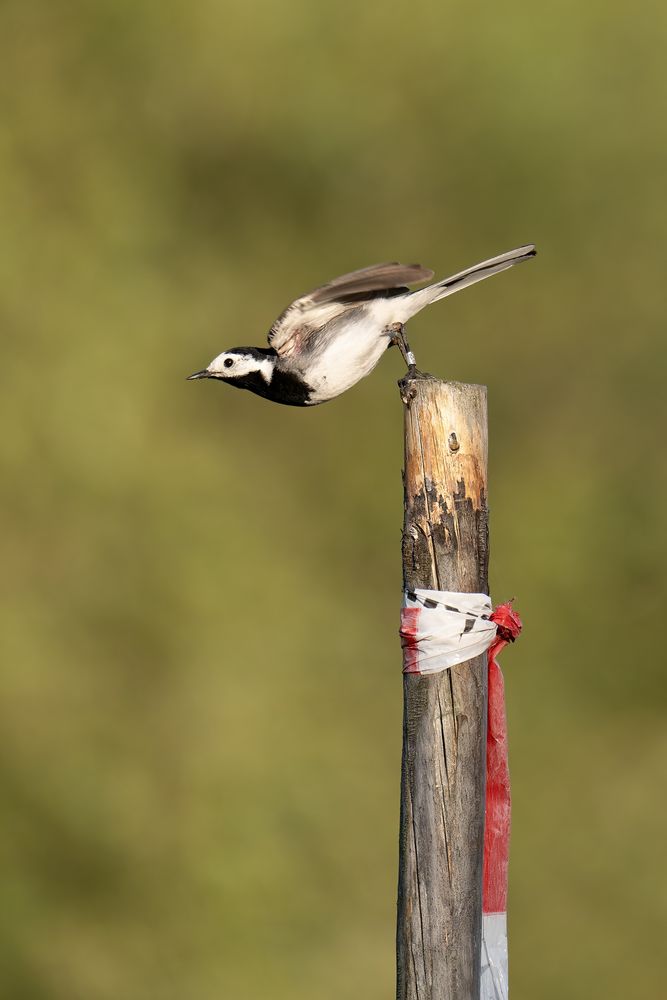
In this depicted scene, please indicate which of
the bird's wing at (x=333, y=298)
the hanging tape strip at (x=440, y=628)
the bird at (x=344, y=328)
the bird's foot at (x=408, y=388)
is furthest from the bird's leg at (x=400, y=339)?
the hanging tape strip at (x=440, y=628)

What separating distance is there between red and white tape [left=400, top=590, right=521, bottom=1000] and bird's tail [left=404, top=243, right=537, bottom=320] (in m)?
1.17

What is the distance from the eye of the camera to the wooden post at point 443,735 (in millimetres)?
2943

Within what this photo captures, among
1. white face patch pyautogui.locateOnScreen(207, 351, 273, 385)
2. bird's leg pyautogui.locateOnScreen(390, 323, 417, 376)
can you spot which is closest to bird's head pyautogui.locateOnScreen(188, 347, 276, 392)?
white face patch pyautogui.locateOnScreen(207, 351, 273, 385)

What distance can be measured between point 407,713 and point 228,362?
1.58 meters

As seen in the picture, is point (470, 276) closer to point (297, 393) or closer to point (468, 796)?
point (297, 393)

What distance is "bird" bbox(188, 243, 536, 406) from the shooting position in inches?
138

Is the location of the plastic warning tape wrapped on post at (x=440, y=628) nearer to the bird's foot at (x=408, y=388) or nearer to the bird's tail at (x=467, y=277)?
the bird's foot at (x=408, y=388)

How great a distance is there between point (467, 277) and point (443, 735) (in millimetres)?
1588

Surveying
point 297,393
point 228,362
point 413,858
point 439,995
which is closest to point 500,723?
point 413,858

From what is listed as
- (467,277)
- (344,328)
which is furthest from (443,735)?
(467,277)

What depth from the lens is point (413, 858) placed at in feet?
9.76

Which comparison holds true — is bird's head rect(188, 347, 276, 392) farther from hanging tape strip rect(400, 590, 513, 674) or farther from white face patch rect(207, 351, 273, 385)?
hanging tape strip rect(400, 590, 513, 674)

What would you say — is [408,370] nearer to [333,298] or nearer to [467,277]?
[333,298]

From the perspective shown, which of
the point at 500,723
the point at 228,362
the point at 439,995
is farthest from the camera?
the point at 228,362
